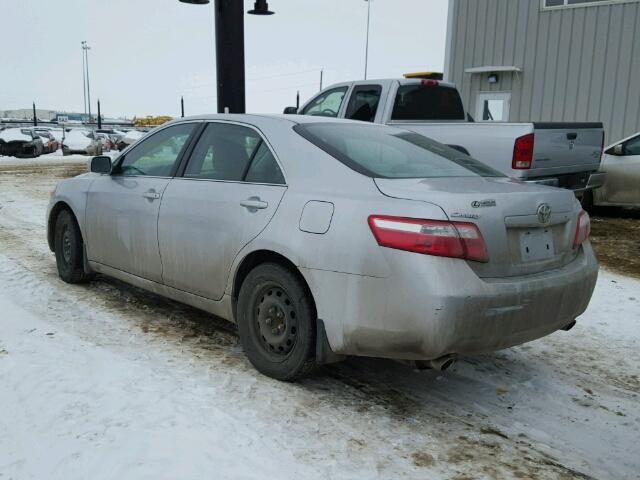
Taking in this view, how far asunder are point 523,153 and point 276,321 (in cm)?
501

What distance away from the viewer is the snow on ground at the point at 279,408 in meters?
2.83

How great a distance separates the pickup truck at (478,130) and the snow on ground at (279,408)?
319cm

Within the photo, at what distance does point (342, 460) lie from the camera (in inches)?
113

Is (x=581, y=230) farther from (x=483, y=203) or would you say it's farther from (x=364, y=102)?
(x=364, y=102)

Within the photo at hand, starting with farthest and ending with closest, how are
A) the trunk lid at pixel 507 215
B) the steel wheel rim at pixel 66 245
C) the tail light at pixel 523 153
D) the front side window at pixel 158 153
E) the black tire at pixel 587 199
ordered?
the black tire at pixel 587 199
the tail light at pixel 523 153
the steel wheel rim at pixel 66 245
the front side window at pixel 158 153
the trunk lid at pixel 507 215

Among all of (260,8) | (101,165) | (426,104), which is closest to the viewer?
(101,165)

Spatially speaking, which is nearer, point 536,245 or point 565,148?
point 536,245

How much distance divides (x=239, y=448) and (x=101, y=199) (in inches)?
115

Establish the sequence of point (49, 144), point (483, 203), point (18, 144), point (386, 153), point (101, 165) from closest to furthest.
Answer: point (483, 203) → point (386, 153) → point (101, 165) → point (18, 144) → point (49, 144)

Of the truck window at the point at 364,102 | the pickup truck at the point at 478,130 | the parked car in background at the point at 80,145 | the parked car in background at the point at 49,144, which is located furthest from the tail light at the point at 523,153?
the parked car in background at the point at 49,144

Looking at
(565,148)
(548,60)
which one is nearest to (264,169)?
(565,148)

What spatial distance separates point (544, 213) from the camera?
334cm

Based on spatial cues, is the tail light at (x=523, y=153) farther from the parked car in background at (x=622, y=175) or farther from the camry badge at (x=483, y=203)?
the camry badge at (x=483, y=203)

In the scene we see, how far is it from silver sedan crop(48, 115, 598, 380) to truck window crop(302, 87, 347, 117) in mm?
4696
